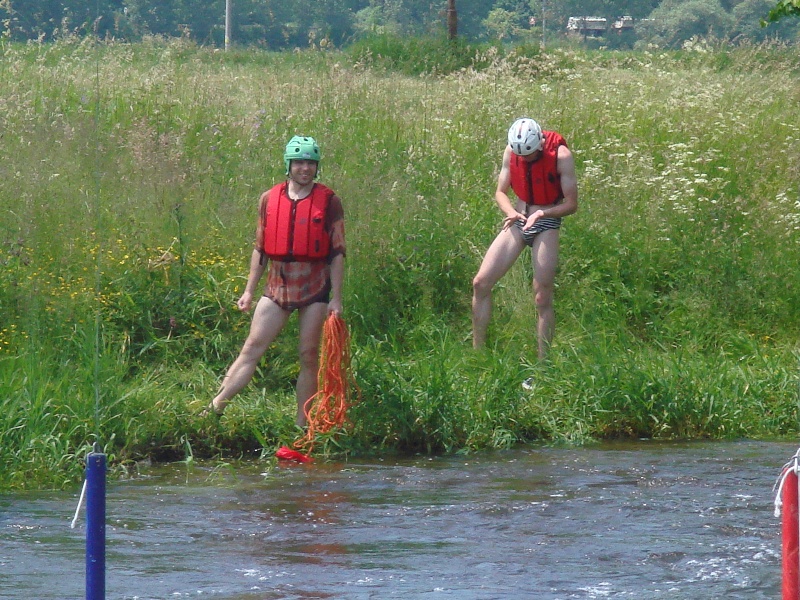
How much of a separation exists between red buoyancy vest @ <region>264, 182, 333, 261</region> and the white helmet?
5.94 feet

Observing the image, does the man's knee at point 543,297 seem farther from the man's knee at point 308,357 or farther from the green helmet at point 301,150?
the green helmet at point 301,150

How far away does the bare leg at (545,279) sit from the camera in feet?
31.1

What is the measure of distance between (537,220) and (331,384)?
2370mm

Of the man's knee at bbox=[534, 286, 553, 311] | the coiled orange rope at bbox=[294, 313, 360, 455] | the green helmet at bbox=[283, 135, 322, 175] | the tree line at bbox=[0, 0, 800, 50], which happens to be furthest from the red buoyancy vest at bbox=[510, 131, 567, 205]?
the tree line at bbox=[0, 0, 800, 50]

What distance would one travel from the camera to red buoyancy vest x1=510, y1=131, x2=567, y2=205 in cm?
945

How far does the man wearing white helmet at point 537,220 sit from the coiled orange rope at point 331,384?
1836 millimetres

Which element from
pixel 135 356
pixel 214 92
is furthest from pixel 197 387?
pixel 214 92

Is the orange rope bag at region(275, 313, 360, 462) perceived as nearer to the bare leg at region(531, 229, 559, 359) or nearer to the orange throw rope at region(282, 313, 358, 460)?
the orange throw rope at region(282, 313, 358, 460)

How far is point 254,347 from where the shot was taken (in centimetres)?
812

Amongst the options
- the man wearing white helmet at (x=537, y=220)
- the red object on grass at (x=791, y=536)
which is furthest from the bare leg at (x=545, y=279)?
the red object on grass at (x=791, y=536)

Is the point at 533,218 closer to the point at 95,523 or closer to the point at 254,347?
the point at 254,347

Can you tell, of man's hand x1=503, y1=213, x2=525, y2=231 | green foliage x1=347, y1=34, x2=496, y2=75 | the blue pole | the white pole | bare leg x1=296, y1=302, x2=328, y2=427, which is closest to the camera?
the blue pole

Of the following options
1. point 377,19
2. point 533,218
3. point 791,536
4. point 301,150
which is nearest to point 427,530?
point 301,150

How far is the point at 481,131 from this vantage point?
1337 cm
